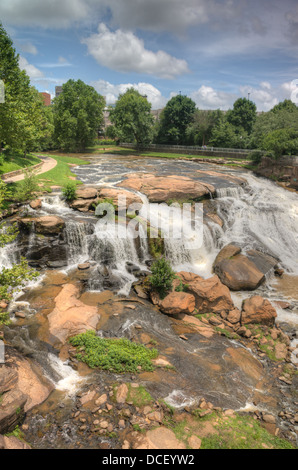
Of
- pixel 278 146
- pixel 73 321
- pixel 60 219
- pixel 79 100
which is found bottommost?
pixel 73 321

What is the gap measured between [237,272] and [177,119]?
41.5 metres

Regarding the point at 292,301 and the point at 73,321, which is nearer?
the point at 73,321

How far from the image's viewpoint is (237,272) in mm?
14164

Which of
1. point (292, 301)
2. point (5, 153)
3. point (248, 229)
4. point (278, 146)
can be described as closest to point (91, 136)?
point (5, 153)

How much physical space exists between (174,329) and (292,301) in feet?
21.6

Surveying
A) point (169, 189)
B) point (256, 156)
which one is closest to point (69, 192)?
point (169, 189)

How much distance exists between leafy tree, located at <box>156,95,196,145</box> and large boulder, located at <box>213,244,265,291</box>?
38.7 m

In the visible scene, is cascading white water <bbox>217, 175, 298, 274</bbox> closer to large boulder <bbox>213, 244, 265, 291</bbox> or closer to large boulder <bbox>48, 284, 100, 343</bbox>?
large boulder <bbox>213, 244, 265, 291</bbox>

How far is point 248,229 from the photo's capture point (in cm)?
1905

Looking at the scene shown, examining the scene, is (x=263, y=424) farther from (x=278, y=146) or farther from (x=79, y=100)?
(x=79, y=100)

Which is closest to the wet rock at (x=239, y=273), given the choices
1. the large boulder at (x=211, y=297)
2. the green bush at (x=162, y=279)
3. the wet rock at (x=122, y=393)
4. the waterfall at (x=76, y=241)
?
the large boulder at (x=211, y=297)

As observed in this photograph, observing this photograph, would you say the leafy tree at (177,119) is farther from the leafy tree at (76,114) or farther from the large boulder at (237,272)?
the large boulder at (237,272)

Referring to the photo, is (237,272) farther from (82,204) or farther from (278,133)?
(278,133)
